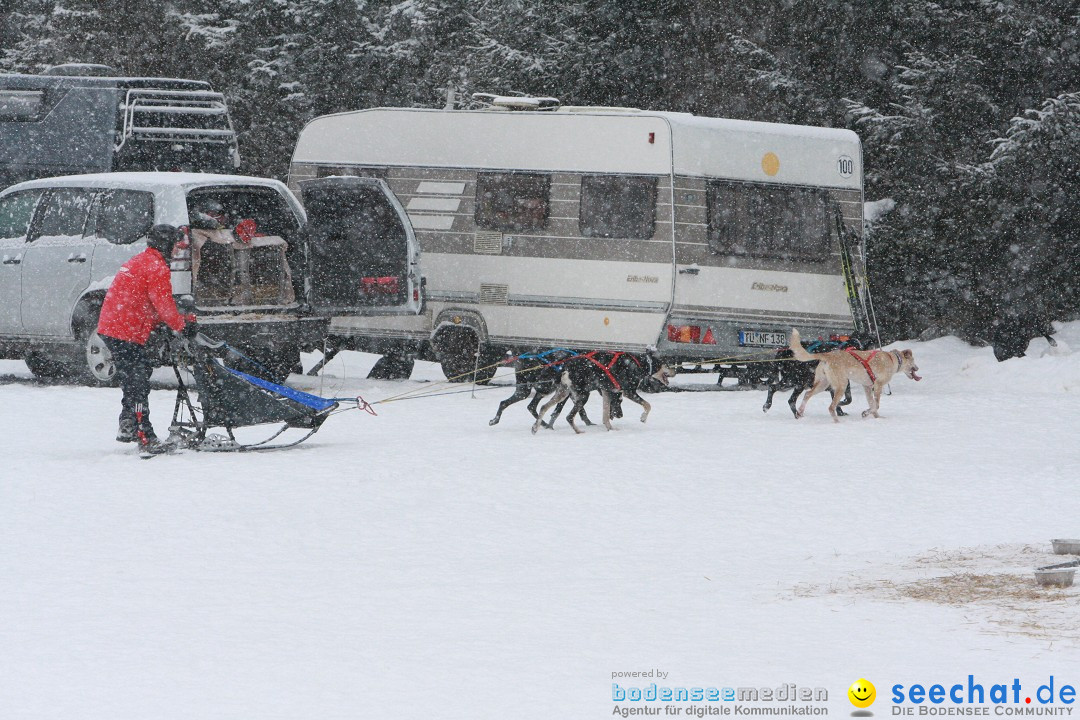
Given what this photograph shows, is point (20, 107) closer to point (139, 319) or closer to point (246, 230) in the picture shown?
point (246, 230)

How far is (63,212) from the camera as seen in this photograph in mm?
13922

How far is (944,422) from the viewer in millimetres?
12195

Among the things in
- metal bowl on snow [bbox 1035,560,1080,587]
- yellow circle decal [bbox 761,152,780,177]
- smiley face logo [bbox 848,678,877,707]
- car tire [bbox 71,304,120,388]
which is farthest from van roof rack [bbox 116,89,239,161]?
smiley face logo [bbox 848,678,877,707]

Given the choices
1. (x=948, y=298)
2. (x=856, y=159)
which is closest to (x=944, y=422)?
(x=856, y=159)

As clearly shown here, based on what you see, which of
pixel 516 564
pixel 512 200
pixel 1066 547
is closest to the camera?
pixel 1066 547

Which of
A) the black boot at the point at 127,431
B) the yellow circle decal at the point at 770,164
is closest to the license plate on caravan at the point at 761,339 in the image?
the yellow circle decal at the point at 770,164

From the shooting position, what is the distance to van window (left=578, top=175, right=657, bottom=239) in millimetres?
14500

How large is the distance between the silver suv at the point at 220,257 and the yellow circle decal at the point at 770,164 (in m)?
3.60

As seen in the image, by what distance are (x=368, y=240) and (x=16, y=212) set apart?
342cm

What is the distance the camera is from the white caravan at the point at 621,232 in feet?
47.4

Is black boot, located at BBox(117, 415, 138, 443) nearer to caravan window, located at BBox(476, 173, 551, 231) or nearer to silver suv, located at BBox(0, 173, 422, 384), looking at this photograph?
silver suv, located at BBox(0, 173, 422, 384)

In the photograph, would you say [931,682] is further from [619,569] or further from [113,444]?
[113,444]

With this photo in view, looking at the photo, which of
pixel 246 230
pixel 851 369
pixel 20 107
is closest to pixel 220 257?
pixel 246 230

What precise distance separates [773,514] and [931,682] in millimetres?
3461
